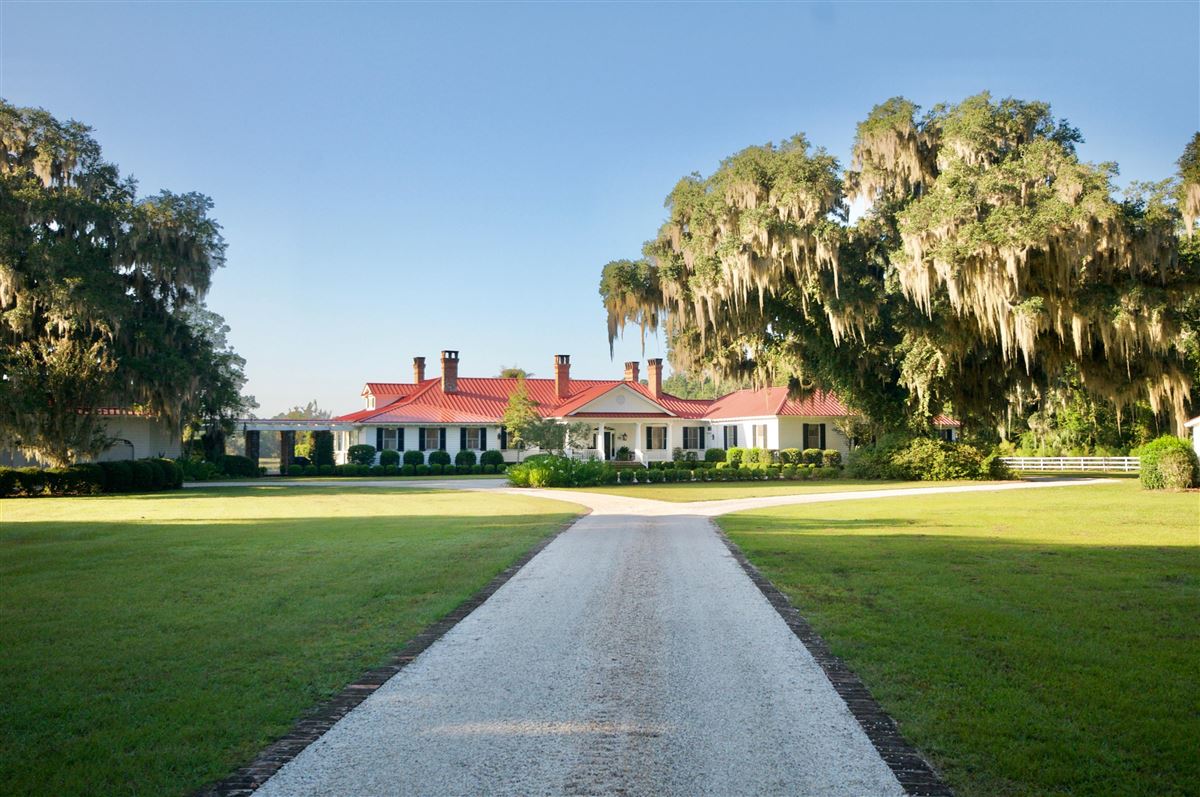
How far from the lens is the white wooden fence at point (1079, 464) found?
3934 centimetres

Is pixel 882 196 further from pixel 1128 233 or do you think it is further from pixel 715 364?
pixel 715 364

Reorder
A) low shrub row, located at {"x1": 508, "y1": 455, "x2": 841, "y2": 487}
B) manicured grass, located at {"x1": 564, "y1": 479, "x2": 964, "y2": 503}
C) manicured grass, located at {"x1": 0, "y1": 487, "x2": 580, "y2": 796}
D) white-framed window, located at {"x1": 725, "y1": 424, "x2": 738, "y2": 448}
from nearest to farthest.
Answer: manicured grass, located at {"x1": 0, "y1": 487, "x2": 580, "y2": 796} → manicured grass, located at {"x1": 564, "y1": 479, "x2": 964, "y2": 503} → low shrub row, located at {"x1": 508, "y1": 455, "x2": 841, "y2": 487} → white-framed window, located at {"x1": 725, "y1": 424, "x2": 738, "y2": 448}

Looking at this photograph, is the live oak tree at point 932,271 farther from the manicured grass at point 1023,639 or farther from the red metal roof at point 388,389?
the red metal roof at point 388,389

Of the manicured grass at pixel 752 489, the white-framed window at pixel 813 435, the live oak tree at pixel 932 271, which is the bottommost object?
the manicured grass at pixel 752 489

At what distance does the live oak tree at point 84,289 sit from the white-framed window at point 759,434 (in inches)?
1031

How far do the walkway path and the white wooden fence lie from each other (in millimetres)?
36420

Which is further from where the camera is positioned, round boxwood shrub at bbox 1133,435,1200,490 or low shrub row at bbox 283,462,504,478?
low shrub row at bbox 283,462,504,478

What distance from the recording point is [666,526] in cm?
1527

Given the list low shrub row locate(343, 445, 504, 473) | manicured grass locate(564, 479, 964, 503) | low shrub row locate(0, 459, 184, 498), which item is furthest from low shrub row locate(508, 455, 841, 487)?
low shrub row locate(0, 459, 184, 498)

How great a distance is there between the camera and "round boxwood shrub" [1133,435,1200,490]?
22.1m

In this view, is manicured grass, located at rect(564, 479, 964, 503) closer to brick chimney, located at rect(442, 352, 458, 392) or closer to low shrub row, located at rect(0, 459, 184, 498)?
low shrub row, located at rect(0, 459, 184, 498)

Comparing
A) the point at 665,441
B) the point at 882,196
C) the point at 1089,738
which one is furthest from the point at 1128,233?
the point at 665,441

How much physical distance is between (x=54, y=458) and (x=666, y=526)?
73.1 ft

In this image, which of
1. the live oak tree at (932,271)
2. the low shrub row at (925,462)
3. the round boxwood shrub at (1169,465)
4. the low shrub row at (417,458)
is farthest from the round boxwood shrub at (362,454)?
the round boxwood shrub at (1169,465)
